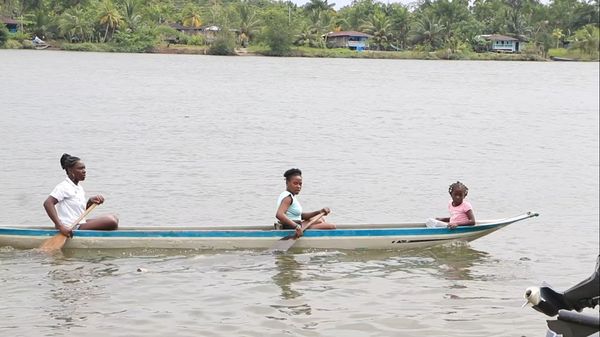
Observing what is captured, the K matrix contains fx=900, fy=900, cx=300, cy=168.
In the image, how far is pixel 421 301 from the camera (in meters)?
8.21

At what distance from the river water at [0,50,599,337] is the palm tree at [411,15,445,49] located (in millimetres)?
50296

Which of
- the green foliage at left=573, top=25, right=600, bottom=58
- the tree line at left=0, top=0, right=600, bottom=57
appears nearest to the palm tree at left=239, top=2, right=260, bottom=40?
the tree line at left=0, top=0, right=600, bottom=57

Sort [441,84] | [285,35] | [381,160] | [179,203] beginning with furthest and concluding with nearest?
[285,35] < [441,84] < [381,160] < [179,203]

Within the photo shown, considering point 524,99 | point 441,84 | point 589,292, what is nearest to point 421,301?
point 589,292

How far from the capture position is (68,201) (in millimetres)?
9523

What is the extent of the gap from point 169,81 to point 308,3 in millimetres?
58849

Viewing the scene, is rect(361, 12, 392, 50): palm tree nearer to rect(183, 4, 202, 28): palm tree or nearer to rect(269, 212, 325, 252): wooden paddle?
rect(183, 4, 202, 28): palm tree

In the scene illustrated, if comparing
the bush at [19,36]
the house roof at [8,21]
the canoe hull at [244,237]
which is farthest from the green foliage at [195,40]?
the canoe hull at [244,237]

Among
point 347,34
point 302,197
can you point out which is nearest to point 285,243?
point 302,197

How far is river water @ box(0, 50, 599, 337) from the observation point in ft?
25.3

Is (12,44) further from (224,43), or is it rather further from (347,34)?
(347,34)

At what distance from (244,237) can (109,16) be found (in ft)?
241

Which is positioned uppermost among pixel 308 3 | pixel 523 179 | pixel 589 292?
pixel 308 3

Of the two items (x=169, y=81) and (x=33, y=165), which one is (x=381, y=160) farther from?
(x=169, y=81)
